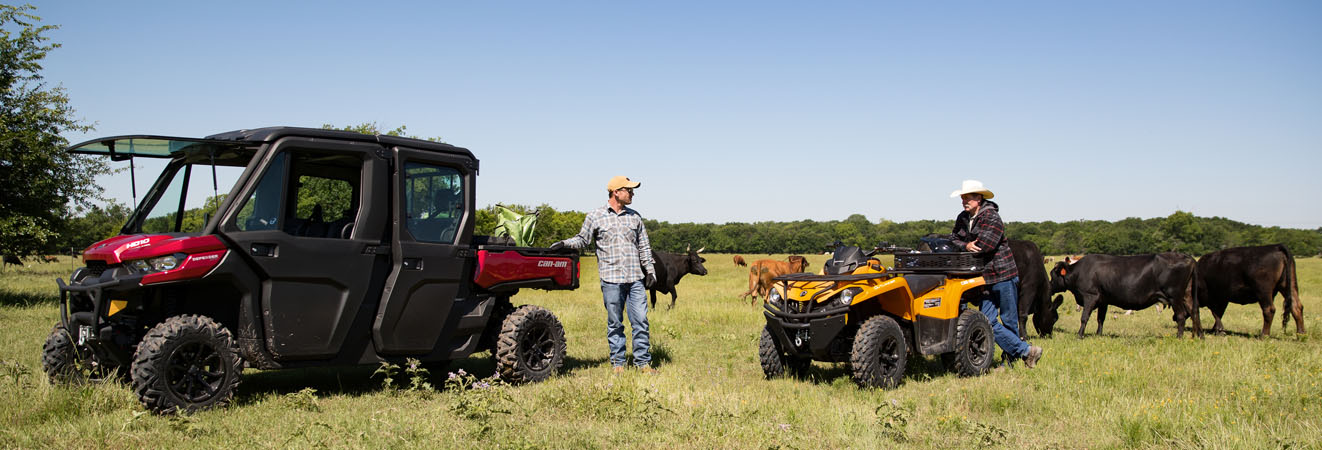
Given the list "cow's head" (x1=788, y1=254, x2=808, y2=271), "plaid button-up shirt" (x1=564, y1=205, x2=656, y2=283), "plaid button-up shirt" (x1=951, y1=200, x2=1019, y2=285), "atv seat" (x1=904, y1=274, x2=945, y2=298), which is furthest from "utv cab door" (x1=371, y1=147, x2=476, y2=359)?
"cow's head" (x1=788, y1=254, x2=808, y2=271)

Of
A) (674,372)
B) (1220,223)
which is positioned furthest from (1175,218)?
(674,372)

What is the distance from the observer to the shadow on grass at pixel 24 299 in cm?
1660

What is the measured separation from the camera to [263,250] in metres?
6.15

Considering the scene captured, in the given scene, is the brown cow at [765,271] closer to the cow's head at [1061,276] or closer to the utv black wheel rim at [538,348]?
the cow's head at [1061,276]

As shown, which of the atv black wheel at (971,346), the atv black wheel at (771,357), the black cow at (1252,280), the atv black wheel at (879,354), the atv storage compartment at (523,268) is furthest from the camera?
the black cow at (1252,280)

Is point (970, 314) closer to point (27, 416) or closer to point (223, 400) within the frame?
point (223, 400)

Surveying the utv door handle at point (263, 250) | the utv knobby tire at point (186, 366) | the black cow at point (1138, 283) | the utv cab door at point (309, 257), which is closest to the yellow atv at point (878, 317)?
the utv cab door at point (309, 257)

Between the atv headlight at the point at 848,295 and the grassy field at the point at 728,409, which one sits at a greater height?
the atv headlight at the point at 848,295

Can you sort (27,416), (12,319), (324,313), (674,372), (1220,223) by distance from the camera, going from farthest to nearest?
(1220,223), (12,319), (674,372), (324,313), (27,416)

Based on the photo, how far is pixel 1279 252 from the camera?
13.8 metres

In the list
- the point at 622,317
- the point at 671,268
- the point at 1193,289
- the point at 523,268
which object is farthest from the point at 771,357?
the point at 671,268

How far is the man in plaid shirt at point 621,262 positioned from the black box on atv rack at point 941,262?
2578 mm

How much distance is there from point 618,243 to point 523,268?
106 centimetres

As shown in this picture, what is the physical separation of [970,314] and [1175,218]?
71942mm
